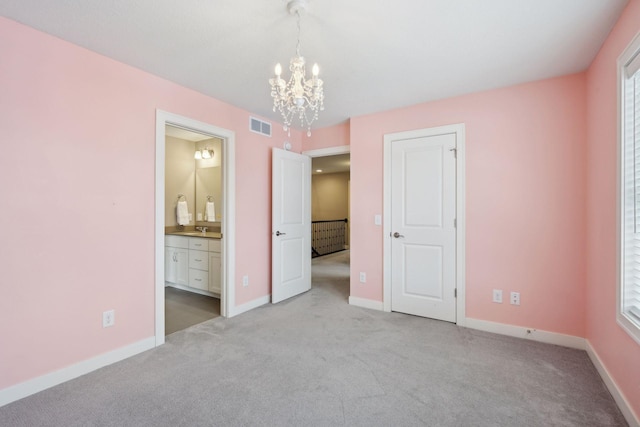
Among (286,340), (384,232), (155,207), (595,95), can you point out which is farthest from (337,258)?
(595,95)

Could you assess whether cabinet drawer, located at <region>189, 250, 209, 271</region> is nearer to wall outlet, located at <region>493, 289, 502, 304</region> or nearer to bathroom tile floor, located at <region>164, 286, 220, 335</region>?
bathroom tile floor, located at <region>164, 286, 220, 335</region>

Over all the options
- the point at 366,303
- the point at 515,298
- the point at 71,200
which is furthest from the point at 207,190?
the point at 515,298

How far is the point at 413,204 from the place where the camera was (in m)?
3.32

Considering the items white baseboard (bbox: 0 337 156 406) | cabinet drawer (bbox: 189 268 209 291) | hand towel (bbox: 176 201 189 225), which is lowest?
white baseboard (bbox: 0 337 156 406)

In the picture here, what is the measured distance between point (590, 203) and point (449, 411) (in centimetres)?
206

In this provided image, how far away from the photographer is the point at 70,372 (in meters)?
2.07

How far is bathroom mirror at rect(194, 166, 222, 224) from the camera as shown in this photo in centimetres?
484

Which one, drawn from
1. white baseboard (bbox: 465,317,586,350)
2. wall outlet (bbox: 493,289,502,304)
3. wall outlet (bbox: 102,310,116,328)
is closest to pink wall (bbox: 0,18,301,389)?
wall outlet (bbox: 102,310,116,328)

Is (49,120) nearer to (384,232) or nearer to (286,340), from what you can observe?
(286,340)

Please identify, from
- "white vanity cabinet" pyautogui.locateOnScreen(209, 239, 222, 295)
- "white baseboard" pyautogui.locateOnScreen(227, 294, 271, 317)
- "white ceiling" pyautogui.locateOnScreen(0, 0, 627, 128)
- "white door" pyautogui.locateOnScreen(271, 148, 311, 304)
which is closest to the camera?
"white ceiling" pyautogui.locateOnScreen(0, 0, 627, 128)

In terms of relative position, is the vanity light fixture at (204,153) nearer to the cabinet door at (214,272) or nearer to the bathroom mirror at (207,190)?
the bathroom mirror at (207,190)

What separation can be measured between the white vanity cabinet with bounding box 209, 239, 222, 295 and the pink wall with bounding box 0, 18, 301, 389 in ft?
4.28

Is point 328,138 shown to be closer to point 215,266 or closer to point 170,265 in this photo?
point 215,266

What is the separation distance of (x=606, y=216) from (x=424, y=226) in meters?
1.50
